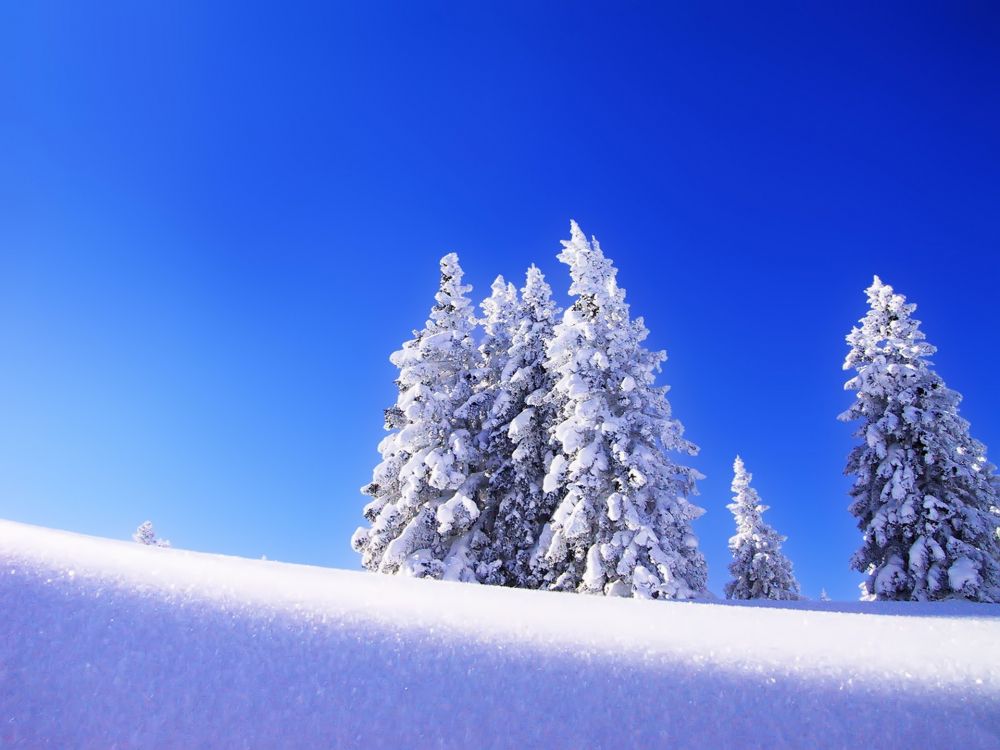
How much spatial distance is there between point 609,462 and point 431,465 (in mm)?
6088

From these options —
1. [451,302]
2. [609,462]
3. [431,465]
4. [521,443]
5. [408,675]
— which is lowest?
[408,675]

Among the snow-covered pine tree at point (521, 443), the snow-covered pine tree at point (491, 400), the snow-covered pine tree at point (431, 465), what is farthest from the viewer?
the snow-covered pine tree at point (491, 400)

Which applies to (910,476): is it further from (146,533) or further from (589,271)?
(146,533)

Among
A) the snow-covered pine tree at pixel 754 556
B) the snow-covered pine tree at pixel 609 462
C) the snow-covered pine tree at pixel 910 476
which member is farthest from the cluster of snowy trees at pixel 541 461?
the snow-covered pine tree at pixel 754 556

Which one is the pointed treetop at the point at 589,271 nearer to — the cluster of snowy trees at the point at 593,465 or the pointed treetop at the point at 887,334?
the cluster of snowy trees at the point at 593,465

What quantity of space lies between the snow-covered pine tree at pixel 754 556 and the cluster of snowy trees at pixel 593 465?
36.6 ft

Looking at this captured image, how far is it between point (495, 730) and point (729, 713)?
2.75 feet

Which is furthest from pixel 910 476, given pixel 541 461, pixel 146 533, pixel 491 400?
pixel 146 533

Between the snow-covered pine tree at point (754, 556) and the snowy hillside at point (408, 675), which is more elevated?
the snow-covered pine tree at point (754, 556)

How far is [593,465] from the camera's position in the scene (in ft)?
59.1

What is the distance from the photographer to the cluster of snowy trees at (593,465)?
1789cm

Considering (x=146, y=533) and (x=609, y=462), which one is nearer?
(x=609, y=462)

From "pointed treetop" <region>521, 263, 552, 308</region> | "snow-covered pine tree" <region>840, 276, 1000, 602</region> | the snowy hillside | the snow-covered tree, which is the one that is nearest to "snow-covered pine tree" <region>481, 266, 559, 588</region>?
"pointed treetop" <region>521, 263, 552, 308</region>

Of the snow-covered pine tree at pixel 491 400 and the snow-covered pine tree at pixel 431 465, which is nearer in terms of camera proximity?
the snow-covered pine tree at pixel 431 465
